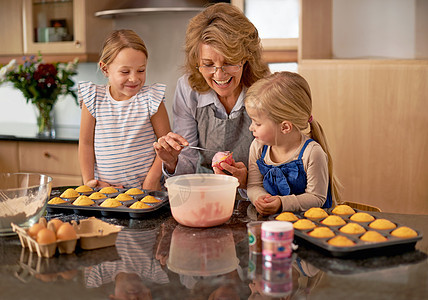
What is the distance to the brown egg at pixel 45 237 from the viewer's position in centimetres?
113

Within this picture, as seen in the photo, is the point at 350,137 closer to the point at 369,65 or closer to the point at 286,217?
the point at 369,65

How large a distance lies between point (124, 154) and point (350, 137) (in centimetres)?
122

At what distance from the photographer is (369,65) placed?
262 centimetres

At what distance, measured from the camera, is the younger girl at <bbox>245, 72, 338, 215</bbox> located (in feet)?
5.02

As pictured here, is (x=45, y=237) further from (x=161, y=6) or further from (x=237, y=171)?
(x=161, y=6)

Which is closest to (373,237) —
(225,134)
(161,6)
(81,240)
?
(81,240)

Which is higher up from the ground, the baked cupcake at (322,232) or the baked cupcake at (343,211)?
the baked cupcake at (343,211)

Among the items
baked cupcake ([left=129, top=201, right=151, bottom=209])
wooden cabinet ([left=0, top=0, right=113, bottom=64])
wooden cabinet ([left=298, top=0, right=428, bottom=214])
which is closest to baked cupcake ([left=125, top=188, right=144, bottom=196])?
baked cupcake ([left=129, top=201, right=151, bottom=209])

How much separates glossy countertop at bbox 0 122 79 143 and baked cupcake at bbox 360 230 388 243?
2.36 meters

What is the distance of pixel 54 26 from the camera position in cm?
353

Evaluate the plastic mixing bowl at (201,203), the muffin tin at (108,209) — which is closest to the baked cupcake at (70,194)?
the muffin tin at (108,209)

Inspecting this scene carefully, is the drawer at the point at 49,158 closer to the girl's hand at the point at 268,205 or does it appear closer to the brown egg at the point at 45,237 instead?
the girl's hand at the point at 268,205

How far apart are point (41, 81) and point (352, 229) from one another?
2736mm

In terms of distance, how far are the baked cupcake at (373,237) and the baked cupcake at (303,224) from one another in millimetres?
125
